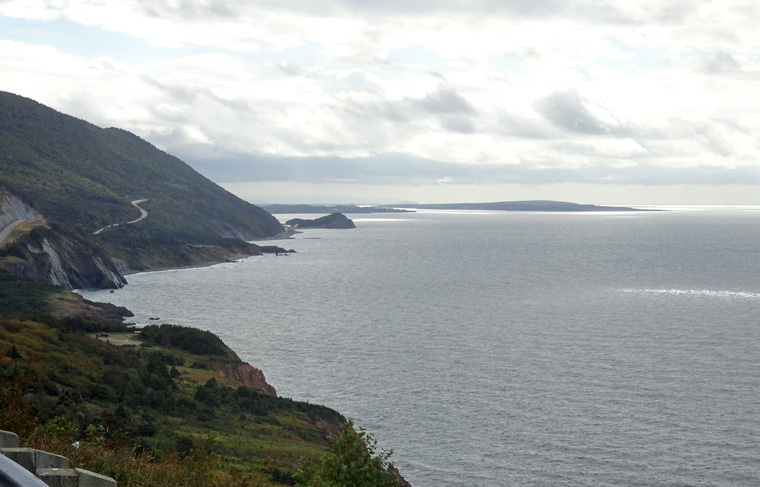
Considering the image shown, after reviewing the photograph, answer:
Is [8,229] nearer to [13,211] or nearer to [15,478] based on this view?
[13,211]

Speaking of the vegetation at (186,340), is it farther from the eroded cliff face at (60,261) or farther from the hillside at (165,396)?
the eroded cliff face at (60,261)

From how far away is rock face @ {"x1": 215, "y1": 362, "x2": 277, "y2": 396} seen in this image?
65.9 m

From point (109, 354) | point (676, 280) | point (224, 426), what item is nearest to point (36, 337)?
point (109, 354)

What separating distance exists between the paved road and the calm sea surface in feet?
66.4

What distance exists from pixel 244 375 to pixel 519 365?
28.1 m

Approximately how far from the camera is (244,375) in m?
67.0

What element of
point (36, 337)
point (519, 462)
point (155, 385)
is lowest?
point (519, 462)

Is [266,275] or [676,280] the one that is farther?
[266,275]

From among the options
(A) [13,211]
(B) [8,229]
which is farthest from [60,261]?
(A) [13,211]

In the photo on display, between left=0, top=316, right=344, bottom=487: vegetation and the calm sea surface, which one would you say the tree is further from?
the calm sea surface

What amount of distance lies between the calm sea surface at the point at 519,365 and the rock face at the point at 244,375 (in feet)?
11.5

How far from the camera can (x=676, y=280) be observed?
150m

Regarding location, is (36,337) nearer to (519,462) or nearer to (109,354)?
(109,354)

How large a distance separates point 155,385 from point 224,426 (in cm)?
875
